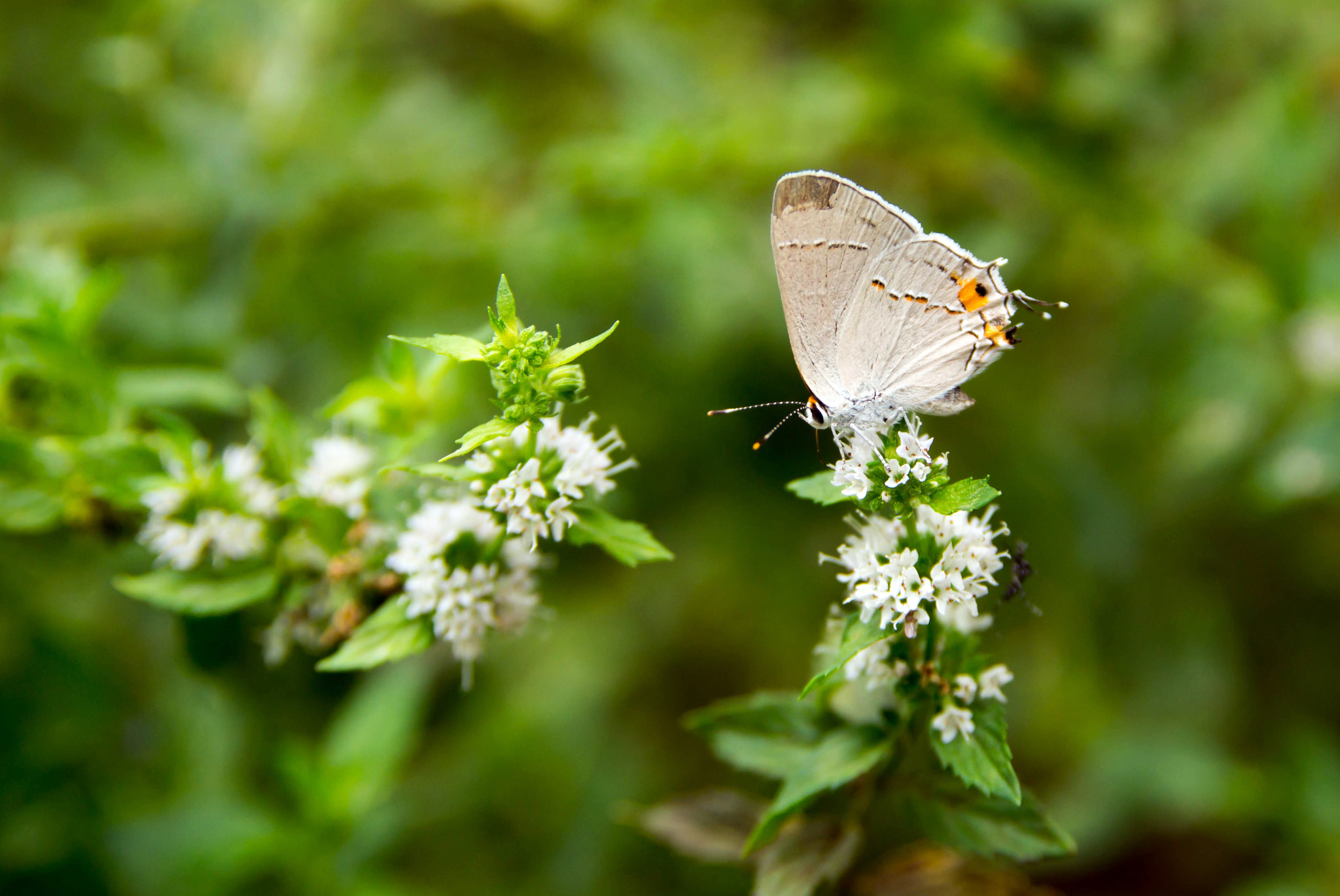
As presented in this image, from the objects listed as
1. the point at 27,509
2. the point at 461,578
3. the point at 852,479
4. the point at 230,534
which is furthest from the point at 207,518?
the point at 852,479

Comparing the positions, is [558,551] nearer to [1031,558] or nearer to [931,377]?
[1031,558]

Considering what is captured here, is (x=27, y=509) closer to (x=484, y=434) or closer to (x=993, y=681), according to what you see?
(x=484, y=434)

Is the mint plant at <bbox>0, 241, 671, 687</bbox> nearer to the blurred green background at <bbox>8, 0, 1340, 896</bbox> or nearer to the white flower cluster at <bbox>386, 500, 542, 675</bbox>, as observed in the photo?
the white flower cluster at <bbox>386, 500, 542, 675</bbox>

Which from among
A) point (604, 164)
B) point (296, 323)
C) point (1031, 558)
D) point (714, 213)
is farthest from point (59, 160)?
point (1031, 558)

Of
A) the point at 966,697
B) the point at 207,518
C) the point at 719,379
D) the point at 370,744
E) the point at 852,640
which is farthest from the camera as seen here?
the point at 719,379

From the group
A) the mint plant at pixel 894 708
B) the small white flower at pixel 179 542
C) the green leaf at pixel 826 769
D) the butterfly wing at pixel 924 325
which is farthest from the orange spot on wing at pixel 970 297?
the small white flower at pixel 179 542
